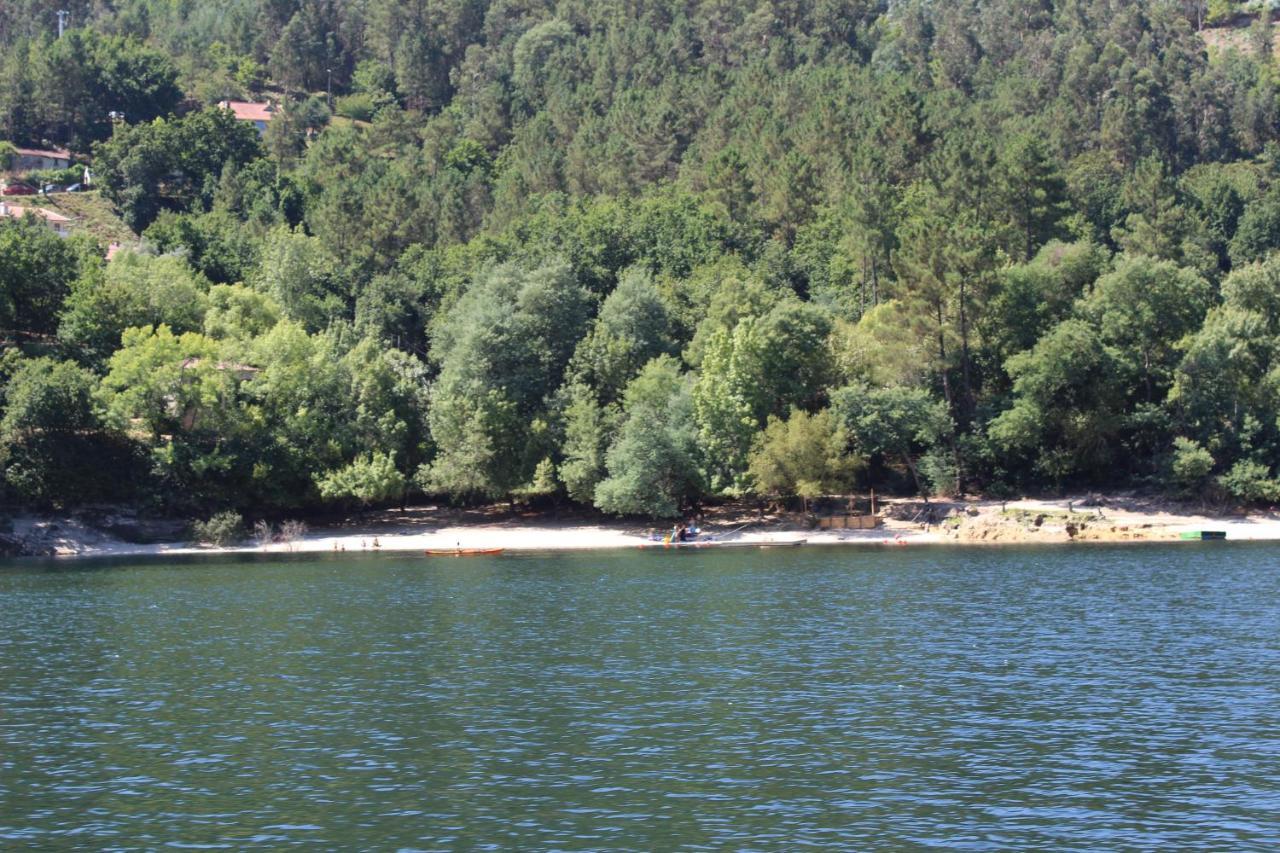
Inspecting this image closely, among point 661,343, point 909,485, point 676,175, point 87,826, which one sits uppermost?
point 676,175

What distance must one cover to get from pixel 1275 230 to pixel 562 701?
93026mm

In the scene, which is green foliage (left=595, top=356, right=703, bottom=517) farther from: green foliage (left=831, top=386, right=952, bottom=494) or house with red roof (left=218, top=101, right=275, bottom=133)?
house with red roof (left=218, top=101, right=275, bottom=133)

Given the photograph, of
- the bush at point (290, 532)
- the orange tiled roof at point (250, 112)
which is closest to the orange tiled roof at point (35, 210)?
the orange tiled roof at point (250, 112)

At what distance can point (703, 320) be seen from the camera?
96.0 m

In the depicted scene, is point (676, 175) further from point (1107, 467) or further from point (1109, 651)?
point (1109, 651)

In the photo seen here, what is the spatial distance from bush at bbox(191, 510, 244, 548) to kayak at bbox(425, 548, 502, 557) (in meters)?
11.9

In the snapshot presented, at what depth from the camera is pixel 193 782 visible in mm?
31984

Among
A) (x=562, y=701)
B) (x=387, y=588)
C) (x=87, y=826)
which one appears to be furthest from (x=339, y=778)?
(x=387, y=588)

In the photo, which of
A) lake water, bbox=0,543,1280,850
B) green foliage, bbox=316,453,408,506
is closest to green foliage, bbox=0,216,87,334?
green foliage, bbox=316,453,408,506

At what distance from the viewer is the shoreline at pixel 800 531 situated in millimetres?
82938

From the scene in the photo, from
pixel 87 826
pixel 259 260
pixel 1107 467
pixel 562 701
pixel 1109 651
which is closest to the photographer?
pixel 87 826

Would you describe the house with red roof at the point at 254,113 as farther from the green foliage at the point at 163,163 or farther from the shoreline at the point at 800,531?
the shoreline at the point at 800,531

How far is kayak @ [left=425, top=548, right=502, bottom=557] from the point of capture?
3297 inches

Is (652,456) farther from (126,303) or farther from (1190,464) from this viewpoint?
(126,303)
